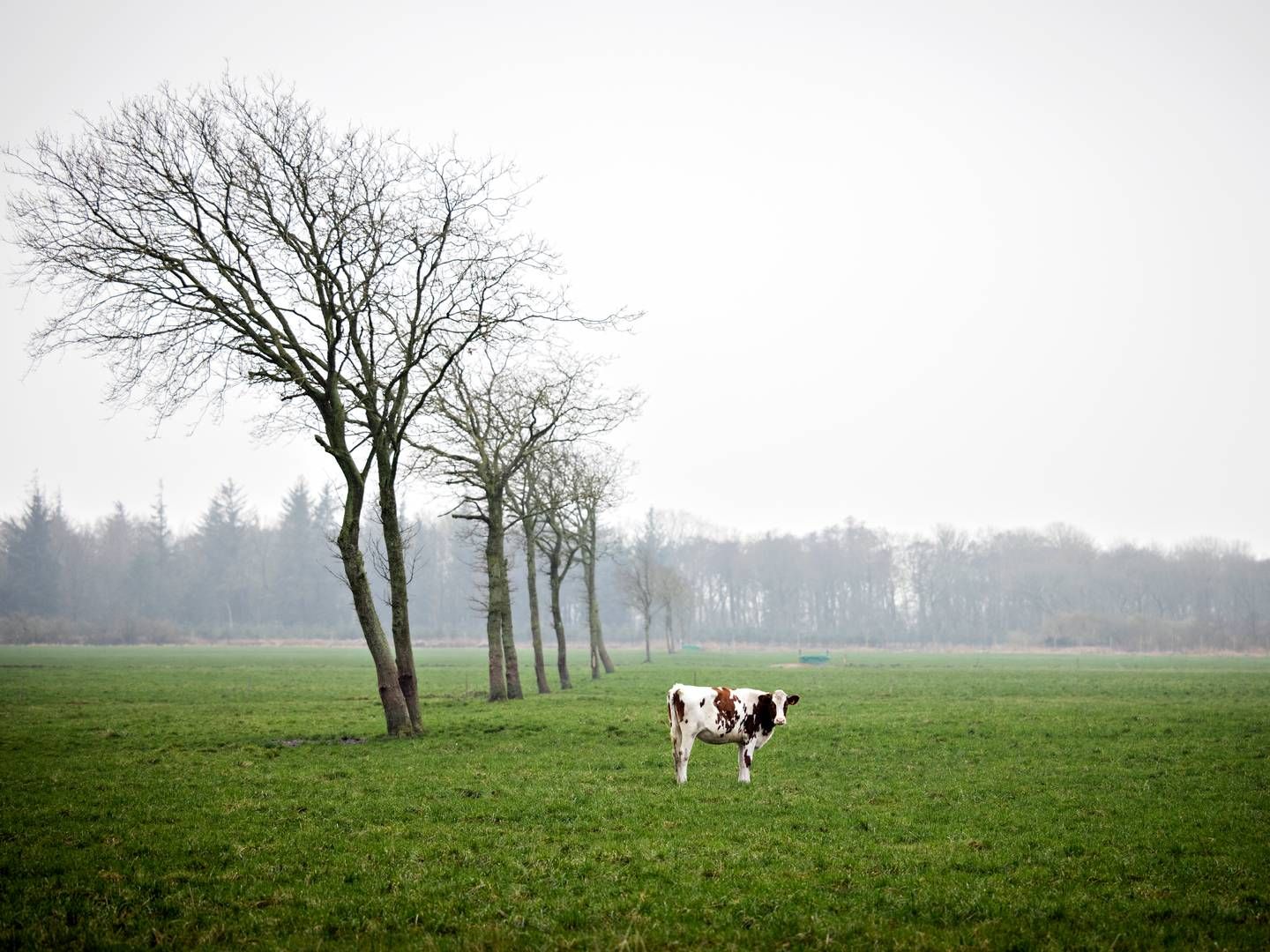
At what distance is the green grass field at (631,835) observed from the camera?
24.6ft

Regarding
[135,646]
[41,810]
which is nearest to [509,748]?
[41,810]

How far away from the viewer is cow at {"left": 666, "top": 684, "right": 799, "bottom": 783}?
14.2 m

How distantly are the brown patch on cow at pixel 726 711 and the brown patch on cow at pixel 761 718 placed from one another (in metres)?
0.28

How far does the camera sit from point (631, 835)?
1079cm

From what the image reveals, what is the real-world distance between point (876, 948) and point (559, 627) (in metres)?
34.0

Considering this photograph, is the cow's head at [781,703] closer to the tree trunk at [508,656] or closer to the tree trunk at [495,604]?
the tree trunk at [495,604]

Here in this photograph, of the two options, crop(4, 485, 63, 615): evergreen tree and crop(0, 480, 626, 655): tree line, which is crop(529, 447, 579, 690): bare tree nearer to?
crop(0, 480, 626, 655): tree line

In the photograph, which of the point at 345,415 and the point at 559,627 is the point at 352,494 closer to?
the point at 345,415

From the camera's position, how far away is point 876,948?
6.89m

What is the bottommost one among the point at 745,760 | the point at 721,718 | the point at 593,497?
the point at 745,760

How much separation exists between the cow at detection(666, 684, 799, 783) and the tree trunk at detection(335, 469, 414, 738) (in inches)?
335

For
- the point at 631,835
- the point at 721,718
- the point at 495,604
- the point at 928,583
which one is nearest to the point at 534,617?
the point at 495,604

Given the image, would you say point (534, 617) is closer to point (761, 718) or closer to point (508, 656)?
point (508, 656)

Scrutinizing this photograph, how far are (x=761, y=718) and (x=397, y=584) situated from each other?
10682 mm
